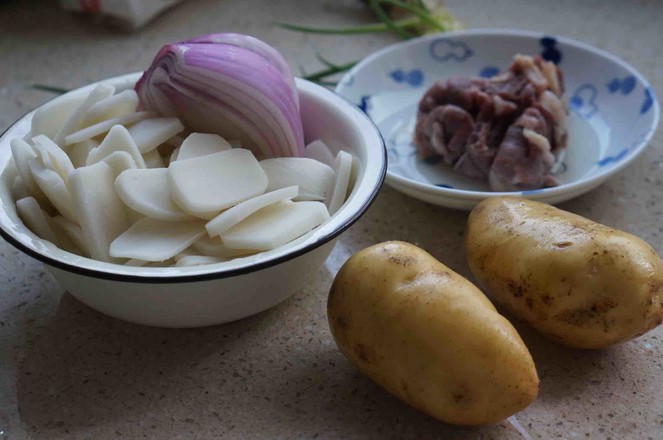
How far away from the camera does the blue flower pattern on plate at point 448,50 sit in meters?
1.41

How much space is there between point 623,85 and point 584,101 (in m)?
0.07

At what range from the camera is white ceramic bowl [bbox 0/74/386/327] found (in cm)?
71

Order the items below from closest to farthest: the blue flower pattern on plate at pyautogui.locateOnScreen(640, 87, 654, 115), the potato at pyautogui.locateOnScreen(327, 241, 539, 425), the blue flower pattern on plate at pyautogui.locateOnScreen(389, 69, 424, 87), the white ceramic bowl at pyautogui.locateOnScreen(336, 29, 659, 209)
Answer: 1. the potato at pyautogui.locateOnScreen(327, 241, 539, 425)
2. the white ceramic bowl at pyautogui.locateOnScreen(336, 29, 659, 209)
3. the blue flower pattern on plate at pyautogui.locateOnScreen(640, 87, 654, 115)
4. the blue flower pattern on plate at pyautogui.locateOnScreen(389, 69, 424, 87)

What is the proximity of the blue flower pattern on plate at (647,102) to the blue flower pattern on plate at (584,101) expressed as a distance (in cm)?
9

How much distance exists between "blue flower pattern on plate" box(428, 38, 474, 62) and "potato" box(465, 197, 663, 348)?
65 centimetres

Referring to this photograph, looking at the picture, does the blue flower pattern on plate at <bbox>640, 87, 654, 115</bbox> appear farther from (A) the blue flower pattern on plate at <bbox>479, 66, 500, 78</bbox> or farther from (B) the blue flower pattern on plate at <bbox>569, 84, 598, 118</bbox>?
(A) the blue flower pattern on plate at <bbox>479, 66, 500, 78</bbox>

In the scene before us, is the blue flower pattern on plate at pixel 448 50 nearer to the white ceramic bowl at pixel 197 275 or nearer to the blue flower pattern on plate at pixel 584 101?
the blue flower pattern on plate at pixel 584 101

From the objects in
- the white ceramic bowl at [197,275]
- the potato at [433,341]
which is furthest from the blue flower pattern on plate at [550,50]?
the potato at [433,341]

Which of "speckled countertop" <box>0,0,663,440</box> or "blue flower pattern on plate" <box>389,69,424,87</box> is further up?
"blue flower pattern on plate" <box>389,69,424,87</box>

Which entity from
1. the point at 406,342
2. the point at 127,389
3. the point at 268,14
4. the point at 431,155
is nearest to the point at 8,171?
the point at 127,389

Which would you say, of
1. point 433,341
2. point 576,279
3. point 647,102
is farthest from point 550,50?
point 433,341

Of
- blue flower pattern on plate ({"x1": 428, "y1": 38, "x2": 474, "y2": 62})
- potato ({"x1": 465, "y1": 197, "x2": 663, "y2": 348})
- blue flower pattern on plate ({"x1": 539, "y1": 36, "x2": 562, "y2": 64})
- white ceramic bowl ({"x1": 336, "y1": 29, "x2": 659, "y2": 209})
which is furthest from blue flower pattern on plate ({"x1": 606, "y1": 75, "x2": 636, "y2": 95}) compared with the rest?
potato ({"x1": 465, "y1": 197, "x2": 663, "y2": 348})

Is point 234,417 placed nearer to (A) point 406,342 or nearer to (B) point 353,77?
(A) point 406,342

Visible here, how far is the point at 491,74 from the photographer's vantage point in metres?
1.40
